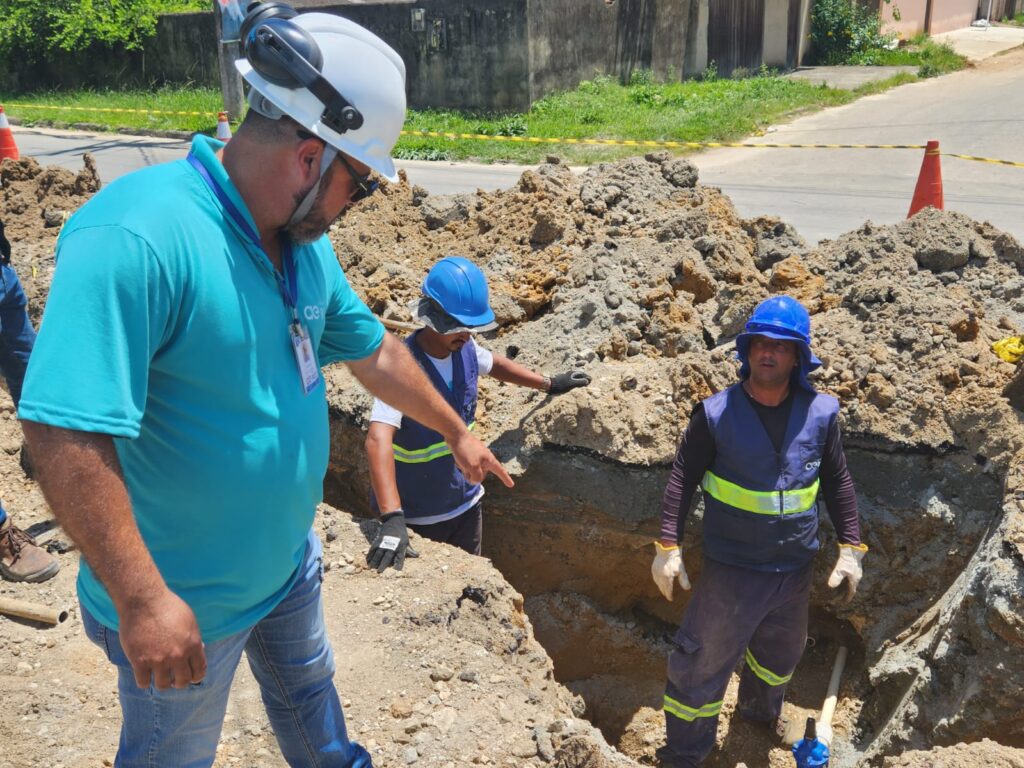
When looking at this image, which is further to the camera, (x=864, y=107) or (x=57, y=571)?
(x=864, y=107)

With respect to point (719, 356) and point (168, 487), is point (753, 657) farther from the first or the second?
point (168, 487)

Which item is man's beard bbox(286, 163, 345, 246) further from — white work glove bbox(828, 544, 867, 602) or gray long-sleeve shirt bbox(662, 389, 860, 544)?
white work glove bbox(828, 544, 867, 602)

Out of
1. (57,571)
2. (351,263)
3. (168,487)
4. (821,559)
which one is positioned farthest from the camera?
(351,263)

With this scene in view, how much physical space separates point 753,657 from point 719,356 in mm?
1450

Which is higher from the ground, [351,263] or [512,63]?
[512,63]

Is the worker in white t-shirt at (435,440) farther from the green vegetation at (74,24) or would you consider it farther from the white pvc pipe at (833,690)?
the green vegetation at (74,24)

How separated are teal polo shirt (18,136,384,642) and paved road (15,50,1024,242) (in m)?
7.48

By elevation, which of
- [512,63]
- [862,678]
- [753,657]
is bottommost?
[862,678]

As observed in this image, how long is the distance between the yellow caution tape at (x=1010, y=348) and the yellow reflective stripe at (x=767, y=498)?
1.38 meters

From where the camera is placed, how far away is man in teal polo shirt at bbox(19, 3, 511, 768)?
5.61 feet

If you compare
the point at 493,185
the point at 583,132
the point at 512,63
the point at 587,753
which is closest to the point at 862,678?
the point at 587,753

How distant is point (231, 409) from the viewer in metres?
2.02

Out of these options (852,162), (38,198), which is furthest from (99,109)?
(852,162)

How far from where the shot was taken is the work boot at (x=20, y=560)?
402cm
